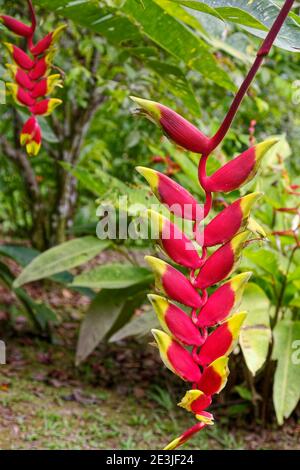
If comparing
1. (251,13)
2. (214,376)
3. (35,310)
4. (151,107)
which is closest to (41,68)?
(251,13)

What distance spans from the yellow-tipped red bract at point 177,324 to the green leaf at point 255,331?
143cm

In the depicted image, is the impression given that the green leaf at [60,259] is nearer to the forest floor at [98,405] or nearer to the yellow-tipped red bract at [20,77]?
the forest floor at [98,405]

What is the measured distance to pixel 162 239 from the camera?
0.54 meters

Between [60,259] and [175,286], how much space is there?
214 centimetres

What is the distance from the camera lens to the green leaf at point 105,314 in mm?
2523

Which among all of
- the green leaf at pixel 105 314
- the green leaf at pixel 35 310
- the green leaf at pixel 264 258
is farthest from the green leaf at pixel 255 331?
the green leaf at pixel 35 310

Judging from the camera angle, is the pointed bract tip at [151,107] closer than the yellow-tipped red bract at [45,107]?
Yes

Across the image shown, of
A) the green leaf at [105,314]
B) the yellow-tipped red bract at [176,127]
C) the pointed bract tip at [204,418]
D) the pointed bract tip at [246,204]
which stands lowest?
the green leaf at [105,314]

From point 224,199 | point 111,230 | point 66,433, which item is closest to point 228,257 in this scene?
point 66,433

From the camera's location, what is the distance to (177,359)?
20.2 inches

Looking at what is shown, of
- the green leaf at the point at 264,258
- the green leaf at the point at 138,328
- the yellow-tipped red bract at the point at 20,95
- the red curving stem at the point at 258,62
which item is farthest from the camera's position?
the green leaf at the point at 138,328

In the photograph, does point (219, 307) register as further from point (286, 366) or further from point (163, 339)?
point (286, 366)

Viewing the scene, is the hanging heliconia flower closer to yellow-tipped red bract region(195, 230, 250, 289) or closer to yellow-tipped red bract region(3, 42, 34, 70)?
yellow-tipped red bract region(3, 42, 34, 70)
